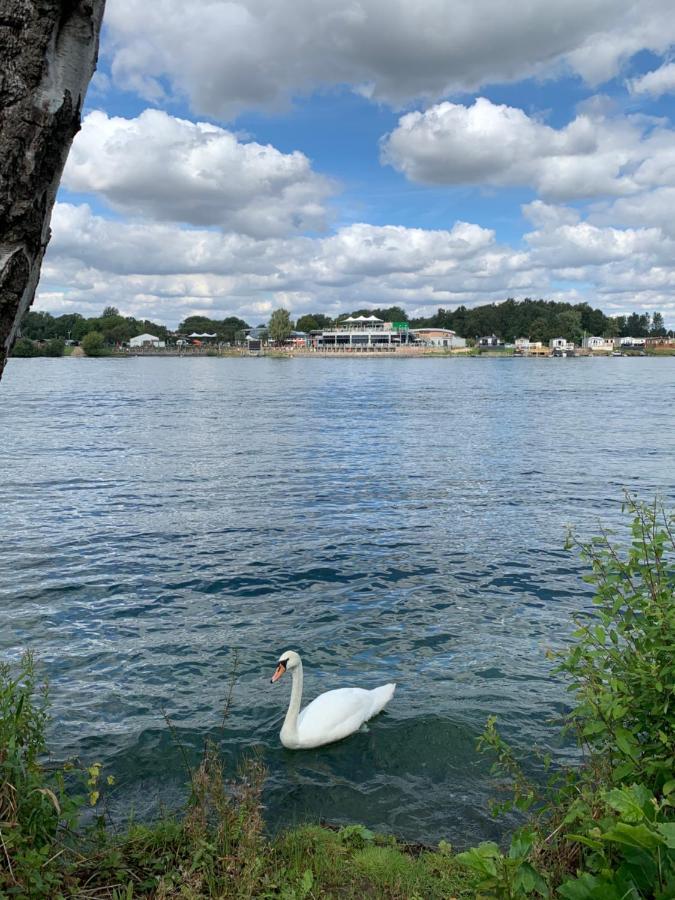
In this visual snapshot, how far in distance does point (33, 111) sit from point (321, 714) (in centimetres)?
719

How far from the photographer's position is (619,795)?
3.38m

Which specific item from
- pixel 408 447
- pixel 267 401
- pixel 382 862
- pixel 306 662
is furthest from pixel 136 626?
pixel 267 401

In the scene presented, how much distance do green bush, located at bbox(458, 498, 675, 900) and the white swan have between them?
10.9 feet

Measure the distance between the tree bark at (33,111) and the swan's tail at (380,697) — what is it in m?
7.08

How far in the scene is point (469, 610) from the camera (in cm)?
1255

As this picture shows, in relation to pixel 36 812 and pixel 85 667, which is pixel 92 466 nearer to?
pixel 85 667

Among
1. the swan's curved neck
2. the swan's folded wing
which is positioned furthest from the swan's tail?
the swan's curved neck

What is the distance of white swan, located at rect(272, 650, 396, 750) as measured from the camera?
27.1 feet

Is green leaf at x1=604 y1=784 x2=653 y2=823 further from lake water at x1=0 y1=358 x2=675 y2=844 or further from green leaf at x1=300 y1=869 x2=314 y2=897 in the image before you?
lake water at x1=0 y1=358 x2=675 y2=844

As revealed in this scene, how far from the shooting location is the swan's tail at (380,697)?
8914 millimetres

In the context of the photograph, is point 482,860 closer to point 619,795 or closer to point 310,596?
point 619,795

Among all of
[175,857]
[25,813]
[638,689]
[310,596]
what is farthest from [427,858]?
[310,596]

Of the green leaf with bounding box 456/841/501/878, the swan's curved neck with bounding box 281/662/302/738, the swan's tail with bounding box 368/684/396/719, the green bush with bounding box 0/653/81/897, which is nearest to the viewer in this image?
the green leaf with bounding box 456/841/501/878

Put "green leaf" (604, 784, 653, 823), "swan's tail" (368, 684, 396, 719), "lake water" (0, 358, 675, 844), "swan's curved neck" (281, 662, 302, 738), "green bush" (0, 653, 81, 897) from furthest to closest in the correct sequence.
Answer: "swan's tail" (368, 684, 396, 719) → "swan's curved neck" (281, 662, 302, 738) → "lake water" (0, 358, 675, 844) → "green bush" (0, 653, 81, 897) → "green leaf" (604, 784, 653, 823)
